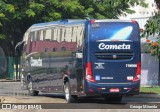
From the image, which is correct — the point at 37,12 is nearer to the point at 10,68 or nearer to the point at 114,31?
the point at 10,68

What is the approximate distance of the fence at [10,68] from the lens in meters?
50.2

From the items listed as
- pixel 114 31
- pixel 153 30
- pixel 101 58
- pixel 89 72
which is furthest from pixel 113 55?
pixel 153 30

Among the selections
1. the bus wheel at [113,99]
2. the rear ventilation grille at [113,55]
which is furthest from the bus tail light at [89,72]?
the bus wheel at [113,99]

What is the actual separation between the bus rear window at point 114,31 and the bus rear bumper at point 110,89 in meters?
1.77

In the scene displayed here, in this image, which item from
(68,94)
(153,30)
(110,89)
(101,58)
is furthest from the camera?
(153,30)

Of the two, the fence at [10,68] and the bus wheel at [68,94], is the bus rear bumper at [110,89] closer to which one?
the bus wheel at [68,94]

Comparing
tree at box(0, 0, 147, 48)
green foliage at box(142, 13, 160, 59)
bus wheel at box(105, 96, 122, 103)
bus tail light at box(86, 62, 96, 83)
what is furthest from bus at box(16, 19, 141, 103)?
tree at box(0, 0, 147, 48)

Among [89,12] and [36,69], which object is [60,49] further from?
[89,12]

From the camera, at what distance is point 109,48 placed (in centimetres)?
2169

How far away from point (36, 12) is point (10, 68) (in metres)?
6.91

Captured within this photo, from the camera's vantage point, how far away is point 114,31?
21.9m

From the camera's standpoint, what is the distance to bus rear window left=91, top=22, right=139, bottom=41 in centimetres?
2173

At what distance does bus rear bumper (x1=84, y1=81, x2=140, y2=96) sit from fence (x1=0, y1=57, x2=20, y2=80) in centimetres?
2869

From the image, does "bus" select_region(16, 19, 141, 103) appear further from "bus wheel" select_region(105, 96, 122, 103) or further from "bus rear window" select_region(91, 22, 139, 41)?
"bus wheel" select_region(105, 96, 122, 103)
